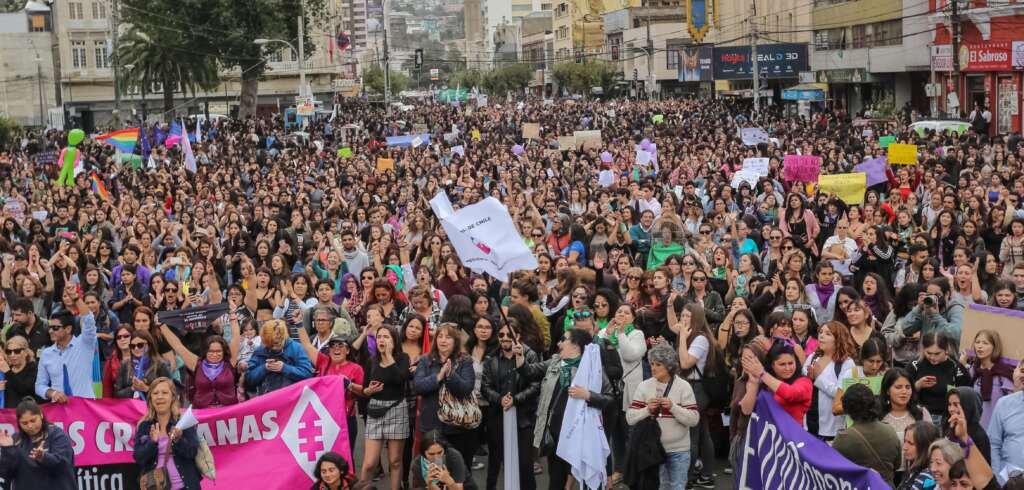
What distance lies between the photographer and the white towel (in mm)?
8469

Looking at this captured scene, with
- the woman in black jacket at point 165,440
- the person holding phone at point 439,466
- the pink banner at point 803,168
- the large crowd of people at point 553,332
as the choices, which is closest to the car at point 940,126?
the pink banner at point 803,168

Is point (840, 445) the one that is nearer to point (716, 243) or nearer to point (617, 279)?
point (617, 279)

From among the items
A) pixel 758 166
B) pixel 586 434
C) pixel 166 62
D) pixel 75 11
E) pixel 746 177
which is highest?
pixel 75 11

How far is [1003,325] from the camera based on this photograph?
878cm

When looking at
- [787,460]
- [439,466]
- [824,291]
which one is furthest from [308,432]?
[824,291]

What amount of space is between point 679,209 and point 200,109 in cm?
7354

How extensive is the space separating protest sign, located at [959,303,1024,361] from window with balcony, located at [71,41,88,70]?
257ft

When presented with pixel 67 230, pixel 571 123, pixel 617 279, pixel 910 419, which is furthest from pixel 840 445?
pixel 571 123

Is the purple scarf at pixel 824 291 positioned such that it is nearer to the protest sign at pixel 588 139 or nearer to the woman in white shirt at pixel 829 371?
the woman in white shirt at pixel 829 371

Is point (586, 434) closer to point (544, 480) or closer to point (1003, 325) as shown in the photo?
point (544, 480)

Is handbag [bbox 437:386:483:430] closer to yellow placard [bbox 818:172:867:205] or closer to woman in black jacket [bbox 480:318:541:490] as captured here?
woman in black jacket [bbox 480:318:541:490]

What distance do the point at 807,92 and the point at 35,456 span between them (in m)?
52.0

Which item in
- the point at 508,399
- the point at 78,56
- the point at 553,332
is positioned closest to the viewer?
the point at 508,399

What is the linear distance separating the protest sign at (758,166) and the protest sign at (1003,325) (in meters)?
12.7
